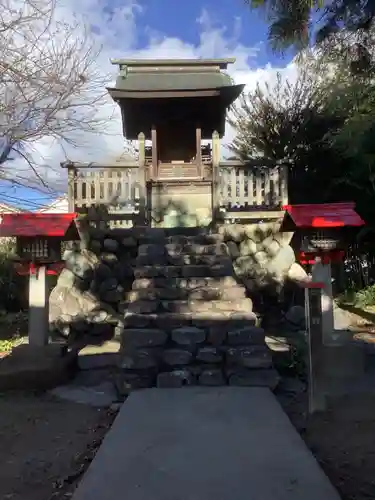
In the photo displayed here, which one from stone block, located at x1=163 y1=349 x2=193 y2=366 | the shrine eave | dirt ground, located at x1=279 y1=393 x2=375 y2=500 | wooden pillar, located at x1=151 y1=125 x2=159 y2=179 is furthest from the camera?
wooden pillar, located at x1=151 y1=125 x2=159 y2=179

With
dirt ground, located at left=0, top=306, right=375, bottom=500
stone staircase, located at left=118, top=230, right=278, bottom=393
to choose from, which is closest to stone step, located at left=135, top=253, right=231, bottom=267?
stone staircase, located at left=118, top=230, right=278, bottom=393

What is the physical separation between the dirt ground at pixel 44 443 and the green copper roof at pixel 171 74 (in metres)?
8.25

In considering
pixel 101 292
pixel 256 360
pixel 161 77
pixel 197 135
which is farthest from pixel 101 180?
pixel 256 360

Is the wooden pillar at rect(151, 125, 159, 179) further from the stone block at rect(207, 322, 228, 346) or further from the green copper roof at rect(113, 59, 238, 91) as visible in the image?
the stone block at rect(207, 322, 228, 346)

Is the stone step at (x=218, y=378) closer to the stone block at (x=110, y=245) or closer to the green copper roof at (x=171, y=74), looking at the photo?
the stone block at (x=110, y=245)

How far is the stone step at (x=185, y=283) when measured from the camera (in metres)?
6.42

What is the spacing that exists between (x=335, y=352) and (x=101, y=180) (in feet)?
19.6

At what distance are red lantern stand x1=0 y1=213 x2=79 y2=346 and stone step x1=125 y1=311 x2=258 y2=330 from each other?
109 centimetres

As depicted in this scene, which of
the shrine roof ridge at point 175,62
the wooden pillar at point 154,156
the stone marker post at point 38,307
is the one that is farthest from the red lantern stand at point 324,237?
the shrine roof ridge at point 175,62

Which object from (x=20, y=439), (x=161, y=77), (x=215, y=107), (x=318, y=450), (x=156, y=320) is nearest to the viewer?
(x=318, y=450)

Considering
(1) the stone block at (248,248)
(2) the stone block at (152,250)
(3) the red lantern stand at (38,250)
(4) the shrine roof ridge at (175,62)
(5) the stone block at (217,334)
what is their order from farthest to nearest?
(4) the shrine roof ridge at (175,62)
(1) the stone block at (248,248)
(2) the stone block at (152,250)
(3) the red lantern stand at (38,250)
(5) the stone block at (217,334)

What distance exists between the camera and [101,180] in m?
9.66

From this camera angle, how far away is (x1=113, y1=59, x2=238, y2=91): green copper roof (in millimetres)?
11922

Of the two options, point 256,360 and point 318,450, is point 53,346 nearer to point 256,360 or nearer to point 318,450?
point 256,360
